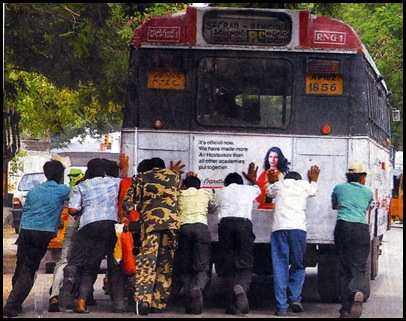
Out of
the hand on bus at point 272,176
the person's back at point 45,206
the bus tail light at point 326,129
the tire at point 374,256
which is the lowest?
the tire at point 374,256

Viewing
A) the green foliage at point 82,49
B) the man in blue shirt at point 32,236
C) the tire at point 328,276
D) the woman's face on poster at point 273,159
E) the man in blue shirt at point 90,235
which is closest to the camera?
the man in blue shirt at point 32,236

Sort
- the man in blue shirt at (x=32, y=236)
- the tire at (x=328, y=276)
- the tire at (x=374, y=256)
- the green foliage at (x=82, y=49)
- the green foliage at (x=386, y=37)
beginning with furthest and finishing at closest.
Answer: the green foliage at (x=386, y=37) → the green foliage at (x=82, y=49) → the tire at (x=374, y=256) → the tire at (x=328, y=276) → the man in blue shirt at (x=32, y=236)

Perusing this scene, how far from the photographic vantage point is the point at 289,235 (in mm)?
12758

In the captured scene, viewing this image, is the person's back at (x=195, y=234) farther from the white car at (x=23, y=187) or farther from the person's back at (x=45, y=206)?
the white car at (x=23, y=187)

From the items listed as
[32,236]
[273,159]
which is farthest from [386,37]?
[32,236]

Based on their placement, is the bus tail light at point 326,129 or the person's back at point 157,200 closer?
the person's back at point 157,200

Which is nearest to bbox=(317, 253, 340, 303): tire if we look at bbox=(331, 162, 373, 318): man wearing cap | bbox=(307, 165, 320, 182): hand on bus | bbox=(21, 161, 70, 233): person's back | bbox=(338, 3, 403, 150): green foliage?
bbox=(331, 162, 373, 318): man wearing cap

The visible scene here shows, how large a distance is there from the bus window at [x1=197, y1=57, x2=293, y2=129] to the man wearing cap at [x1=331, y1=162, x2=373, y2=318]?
1.12 m

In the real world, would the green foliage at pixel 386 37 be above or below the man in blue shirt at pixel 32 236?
above

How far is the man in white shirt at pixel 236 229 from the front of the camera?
12781 millimetres

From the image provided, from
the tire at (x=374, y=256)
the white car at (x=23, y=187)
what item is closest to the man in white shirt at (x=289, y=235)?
the tire at (x=374, y=256)

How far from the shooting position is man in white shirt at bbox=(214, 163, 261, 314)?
41.9 feet

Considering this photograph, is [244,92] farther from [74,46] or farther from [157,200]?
[74,46]

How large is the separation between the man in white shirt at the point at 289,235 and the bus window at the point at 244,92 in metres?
0.90
